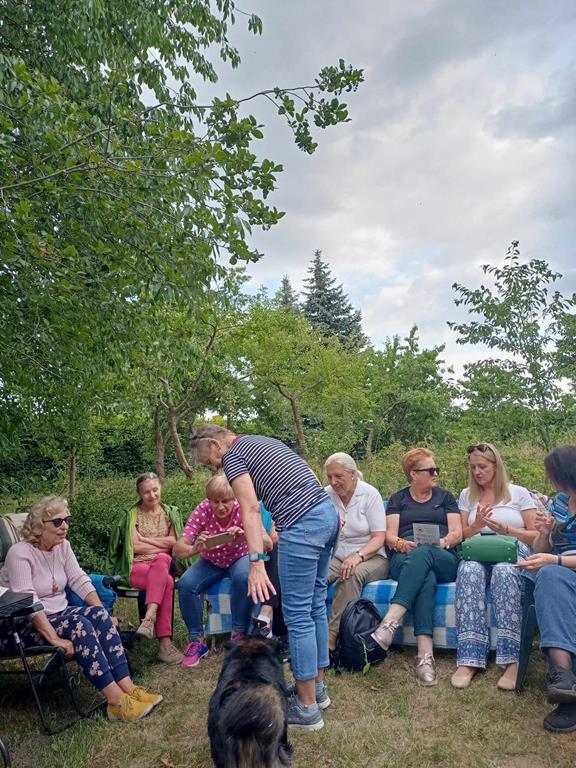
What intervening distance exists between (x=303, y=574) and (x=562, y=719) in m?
1.34

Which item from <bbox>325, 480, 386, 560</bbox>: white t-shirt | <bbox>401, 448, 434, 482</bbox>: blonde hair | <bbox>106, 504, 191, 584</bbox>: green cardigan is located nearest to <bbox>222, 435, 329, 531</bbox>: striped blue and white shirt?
<bbox>325, 480, 386, 560</bbox>: white t-shirt

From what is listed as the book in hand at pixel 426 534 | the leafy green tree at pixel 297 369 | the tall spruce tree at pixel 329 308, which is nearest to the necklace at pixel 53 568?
the book in hand at pixel 426 534

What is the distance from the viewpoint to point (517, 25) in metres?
4.25

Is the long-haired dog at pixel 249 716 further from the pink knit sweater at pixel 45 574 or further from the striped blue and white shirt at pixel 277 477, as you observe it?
the pink knit sweater at pixel 45 574

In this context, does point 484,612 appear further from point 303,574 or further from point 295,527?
point 295,527

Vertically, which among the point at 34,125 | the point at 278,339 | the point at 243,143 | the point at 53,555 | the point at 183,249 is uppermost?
the point at 278,339

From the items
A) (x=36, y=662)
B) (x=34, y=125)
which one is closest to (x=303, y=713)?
(x=36, y=662)

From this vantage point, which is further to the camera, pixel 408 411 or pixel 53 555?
pixel 408 411

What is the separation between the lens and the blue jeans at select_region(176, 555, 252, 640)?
11.8ft

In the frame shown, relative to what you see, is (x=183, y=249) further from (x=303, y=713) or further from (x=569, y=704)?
(x=569, y=704)

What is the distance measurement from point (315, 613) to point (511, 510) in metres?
1.63

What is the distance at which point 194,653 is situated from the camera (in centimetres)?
357

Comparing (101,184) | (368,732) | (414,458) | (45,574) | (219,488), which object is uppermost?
(101,184)

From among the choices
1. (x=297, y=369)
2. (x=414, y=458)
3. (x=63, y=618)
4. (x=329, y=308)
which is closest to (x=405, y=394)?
(x=297, y=369)
